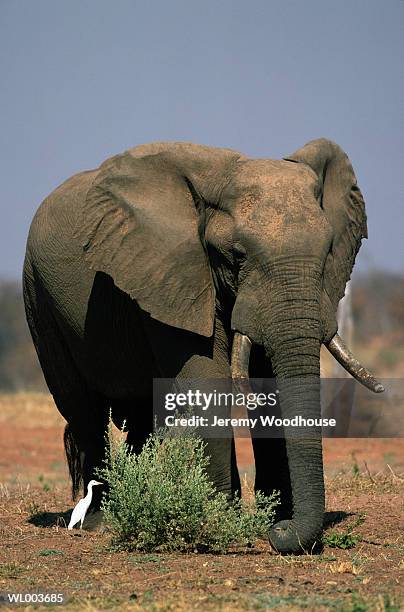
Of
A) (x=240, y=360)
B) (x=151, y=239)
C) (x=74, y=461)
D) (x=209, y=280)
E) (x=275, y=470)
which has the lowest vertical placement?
(x=275, y=470)

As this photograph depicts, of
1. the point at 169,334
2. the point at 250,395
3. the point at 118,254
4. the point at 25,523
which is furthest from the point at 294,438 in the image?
the point at 25,523

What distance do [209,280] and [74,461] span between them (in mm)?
3448

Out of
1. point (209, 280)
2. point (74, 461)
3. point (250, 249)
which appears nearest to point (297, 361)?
point (250, 249)

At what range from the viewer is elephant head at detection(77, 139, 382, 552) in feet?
26.7

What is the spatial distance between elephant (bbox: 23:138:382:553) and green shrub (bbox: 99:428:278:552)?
269 mm

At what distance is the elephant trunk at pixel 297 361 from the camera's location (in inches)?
316

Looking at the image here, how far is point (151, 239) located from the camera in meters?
9.06

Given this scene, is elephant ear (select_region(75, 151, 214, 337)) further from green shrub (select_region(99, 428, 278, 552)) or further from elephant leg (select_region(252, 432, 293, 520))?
elephant leg (select_region(252, 432, 293, 520))

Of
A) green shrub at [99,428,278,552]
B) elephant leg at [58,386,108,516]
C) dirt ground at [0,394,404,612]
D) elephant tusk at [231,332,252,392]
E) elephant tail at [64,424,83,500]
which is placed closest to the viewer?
dirt ground at [0,394,404,612]

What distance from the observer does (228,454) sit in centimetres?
877

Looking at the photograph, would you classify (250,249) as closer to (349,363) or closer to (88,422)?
(349,363)

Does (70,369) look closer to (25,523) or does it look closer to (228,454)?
(25,523)

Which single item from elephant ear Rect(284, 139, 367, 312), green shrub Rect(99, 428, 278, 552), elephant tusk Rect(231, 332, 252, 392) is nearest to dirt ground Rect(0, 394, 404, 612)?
green shrub Rect(99, 428, 278, 552)

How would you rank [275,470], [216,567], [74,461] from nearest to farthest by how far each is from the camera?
[216,567]
[275,470]
[74,461]
